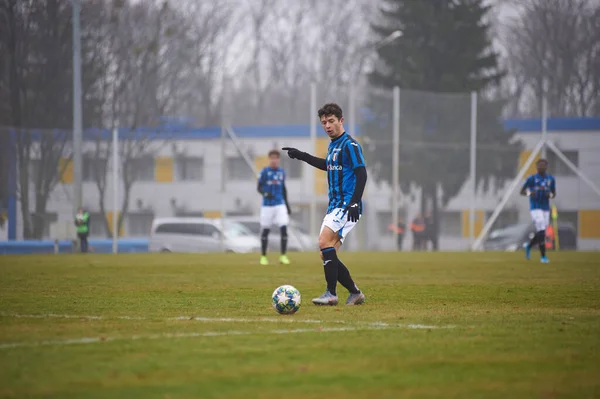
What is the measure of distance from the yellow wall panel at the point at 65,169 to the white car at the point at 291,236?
5550 mm

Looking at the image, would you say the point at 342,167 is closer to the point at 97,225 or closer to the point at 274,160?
the point at 274,160

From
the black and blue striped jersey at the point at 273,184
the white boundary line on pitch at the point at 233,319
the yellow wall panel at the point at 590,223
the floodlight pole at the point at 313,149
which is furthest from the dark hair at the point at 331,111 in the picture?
the yellow wall panel at the point at 590,223

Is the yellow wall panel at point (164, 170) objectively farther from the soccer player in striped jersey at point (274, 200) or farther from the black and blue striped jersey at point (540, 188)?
the black and blue striped jersey at point (540, 188)

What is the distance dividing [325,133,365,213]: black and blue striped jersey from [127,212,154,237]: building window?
21895 mm

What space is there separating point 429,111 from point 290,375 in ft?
96.2

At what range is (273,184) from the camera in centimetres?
2086

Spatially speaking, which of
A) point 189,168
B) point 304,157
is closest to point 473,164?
point 189,168

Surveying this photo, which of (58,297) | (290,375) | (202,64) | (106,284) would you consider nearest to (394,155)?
(202,64)

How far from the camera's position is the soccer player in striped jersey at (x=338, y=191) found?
10.4 m

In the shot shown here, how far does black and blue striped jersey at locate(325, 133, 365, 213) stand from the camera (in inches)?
410

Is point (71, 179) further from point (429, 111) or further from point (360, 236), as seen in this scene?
point (429, 111)

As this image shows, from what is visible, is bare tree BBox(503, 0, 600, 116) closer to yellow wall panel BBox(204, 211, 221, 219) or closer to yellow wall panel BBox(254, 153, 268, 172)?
yellow wall panel BBox(254, 153, 268, 172)

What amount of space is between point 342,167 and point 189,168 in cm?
2275

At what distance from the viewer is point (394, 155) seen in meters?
33.7
